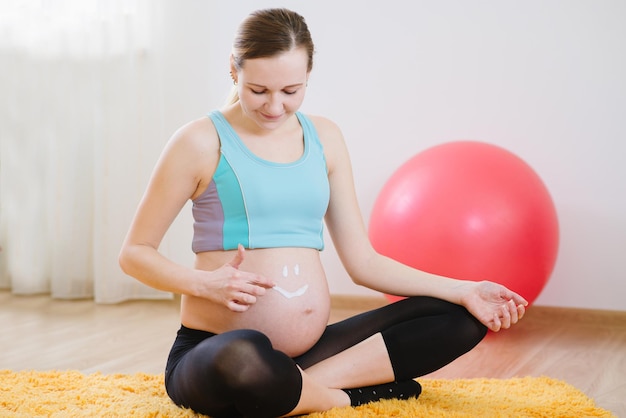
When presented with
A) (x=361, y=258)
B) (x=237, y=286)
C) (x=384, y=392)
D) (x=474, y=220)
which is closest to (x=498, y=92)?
(x=474, y=220)

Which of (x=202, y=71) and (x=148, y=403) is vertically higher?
(x=202, y=71)

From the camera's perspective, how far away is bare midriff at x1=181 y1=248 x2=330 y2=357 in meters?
1.49

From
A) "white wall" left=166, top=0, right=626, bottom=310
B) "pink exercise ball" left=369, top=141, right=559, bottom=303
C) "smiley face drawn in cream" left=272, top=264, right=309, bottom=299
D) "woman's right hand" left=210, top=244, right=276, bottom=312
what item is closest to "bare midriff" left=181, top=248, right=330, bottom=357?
"smiley face drawn in cream" left=272, top=264, right=309, bottom=299

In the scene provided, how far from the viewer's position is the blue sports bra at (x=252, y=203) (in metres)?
1.50

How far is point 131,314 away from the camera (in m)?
2.97

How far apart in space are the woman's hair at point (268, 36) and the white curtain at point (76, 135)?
6.16 ft

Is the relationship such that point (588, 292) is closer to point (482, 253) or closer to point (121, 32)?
point (482, 253)

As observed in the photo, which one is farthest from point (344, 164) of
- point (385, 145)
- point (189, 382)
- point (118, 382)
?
point (385, 145)

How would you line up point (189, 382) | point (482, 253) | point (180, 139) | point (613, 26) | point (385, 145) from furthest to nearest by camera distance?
point (385, 145)
point (613, 26)
point (482, 253)
point (180, 139)
point (189, 382)

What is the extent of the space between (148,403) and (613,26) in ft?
6.98

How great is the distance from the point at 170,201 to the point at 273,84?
0.30m

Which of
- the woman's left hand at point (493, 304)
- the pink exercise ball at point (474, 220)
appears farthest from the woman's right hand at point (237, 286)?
the pink exercise ball at point (474, 220)

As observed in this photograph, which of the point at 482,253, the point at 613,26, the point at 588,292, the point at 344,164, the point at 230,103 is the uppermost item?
the point at 613,26

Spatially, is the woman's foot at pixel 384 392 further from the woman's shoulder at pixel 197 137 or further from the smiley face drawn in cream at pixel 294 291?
the woman's shoulder at pixel 197 137
